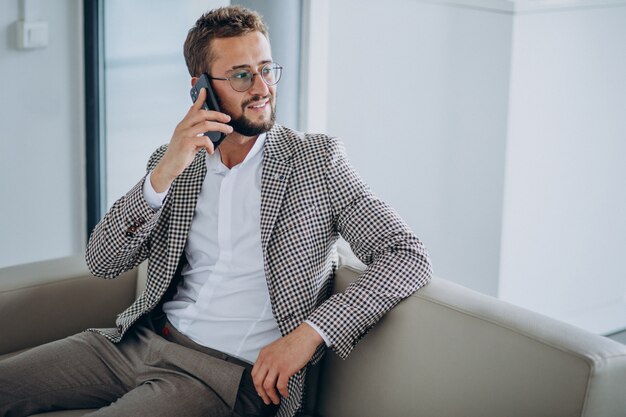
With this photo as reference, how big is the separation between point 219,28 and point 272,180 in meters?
0.39

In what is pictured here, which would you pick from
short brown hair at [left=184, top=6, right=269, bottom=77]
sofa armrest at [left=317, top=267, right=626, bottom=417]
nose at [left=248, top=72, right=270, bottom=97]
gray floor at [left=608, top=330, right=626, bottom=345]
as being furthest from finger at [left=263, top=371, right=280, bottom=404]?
gray floor at [left=608, top=330, right=626, bottom=345]

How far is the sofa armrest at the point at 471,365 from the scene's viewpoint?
1302 millimetres

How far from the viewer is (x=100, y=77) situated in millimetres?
3117

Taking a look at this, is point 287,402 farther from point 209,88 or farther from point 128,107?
point 128,107

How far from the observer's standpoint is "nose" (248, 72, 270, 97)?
1770 millimetres

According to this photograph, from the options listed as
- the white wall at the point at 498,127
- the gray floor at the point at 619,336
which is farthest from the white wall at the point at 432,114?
the gray floor at the point at 619,336

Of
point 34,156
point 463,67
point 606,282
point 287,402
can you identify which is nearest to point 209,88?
point 287,402

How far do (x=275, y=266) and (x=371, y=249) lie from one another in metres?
0.21

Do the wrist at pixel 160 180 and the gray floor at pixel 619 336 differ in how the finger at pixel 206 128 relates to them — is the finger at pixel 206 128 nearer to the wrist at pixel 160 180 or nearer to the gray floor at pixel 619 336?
the wrist at pixel 160 180

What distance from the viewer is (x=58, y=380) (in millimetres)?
1732

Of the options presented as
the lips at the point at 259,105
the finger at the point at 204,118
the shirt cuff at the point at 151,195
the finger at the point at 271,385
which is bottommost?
the finger at the point at 271,385

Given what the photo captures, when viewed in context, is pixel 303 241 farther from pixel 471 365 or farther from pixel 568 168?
pixel 568 168

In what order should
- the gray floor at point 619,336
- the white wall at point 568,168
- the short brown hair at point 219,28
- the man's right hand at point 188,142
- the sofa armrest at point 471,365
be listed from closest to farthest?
the sofa armrest at point 471,365 < the man's right hand at point 188,142 < the short brown hair at point 219,28 < the white wall at point 568,168 < the gray floor at point 619,336

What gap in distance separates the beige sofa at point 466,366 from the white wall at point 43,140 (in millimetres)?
1269
